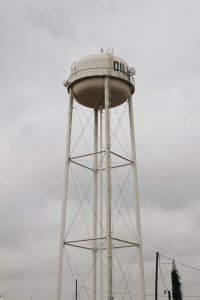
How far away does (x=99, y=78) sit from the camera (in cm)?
1962

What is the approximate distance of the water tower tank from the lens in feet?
64.5

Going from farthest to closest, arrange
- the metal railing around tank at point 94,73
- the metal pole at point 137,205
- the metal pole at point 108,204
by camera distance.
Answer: the metal railing around tank at point 94,73 → the metal pole at point 137,205 → the metal pole at point 108,204

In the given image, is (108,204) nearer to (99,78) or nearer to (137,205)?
(137,205)

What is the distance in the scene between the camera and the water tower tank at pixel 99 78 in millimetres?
19672

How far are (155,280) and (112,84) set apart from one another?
11.0m

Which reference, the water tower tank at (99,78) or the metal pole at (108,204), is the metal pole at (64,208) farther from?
the metal pole at (108,204)

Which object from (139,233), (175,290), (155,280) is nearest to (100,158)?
(139,233)

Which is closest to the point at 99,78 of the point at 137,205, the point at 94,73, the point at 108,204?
the point at 94,73

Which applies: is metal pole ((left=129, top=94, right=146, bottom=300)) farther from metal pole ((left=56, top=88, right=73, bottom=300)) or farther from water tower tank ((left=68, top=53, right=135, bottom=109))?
metal pole ((left=56, top=88, right=73, bottom=300))

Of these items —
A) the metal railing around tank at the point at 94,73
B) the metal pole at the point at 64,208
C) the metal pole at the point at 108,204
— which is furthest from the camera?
the metal railing around tank at the point at 94,73

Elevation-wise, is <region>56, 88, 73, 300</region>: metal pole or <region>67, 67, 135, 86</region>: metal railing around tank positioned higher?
<region>67, 67, 135, 86</region>: metal railing around tank

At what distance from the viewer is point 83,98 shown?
2077cm

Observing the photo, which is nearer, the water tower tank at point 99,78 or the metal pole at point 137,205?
the metal pole at point 137,205

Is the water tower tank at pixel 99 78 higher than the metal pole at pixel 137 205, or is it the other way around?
the water tower tank at pixel 99 78
